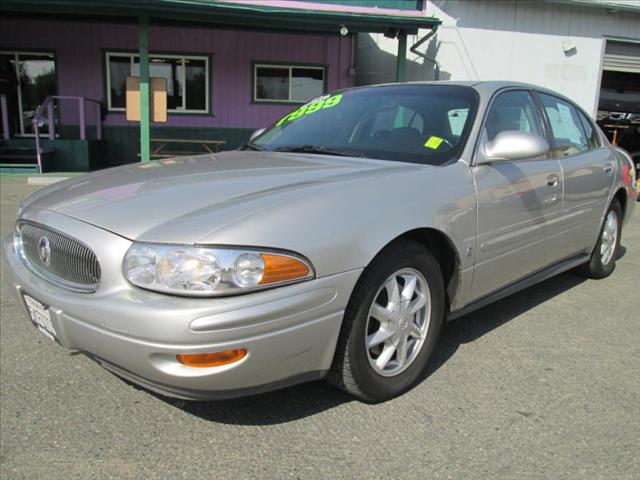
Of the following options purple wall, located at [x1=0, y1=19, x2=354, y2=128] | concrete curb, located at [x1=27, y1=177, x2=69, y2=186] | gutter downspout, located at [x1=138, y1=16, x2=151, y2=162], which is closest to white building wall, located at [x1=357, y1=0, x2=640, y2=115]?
purple wall, located at [x1=0, y1=19, x2=354, y2=128]

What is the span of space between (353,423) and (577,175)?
249cm

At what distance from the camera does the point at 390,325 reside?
8.71ft

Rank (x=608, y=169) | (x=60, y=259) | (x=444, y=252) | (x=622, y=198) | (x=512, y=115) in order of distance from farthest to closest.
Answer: (x=622, y=198), (x=608, y=169), (x=512, y=115), (x=444, y=252), (x=60, y=259)

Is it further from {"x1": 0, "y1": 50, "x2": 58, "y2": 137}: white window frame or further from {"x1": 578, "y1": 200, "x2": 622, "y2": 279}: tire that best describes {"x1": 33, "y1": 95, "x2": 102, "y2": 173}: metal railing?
{"x1": 578, "y1": 200, "x2": 622, "y2": 279}: tire

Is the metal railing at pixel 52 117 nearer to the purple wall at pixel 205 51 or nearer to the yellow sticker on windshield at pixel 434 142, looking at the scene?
the purple wall at pixel 205 51

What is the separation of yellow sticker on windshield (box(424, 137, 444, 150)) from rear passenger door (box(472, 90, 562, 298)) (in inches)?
8.7

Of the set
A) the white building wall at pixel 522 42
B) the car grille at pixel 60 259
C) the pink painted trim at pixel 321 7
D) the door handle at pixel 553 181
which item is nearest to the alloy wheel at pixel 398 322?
the car grille at pixel 60 259

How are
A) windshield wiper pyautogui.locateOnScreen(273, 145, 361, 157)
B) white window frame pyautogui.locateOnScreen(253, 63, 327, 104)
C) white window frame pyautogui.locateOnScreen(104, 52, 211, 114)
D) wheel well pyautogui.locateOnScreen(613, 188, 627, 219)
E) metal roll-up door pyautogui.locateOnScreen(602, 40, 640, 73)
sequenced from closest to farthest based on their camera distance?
windshield wiper pyautogui.locateOnScreen(273, 145, 361, 157)
wheel well pyautogui.locateOnScreen(613, 188, 627, 219)
white window frame pyautogui.locateOnScreen(104, 52, 211, 114)
white window frame pyautogui.locateOnScreen(253, 63, 327, 104)
metal roll-up door pyautogui.locateOnScreen(602, 40, 640, 73)

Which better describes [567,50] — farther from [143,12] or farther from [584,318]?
[584,318]

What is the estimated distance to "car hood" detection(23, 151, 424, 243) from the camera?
221 centimetres

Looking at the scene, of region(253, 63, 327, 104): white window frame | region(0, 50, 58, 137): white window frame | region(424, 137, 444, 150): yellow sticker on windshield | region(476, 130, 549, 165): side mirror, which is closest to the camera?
region(476, 130, 549, 165): side mirror

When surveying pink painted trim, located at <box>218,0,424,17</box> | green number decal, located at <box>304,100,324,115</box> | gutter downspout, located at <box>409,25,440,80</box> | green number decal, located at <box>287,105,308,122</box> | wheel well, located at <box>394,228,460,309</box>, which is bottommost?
wheel well, located at <box>394,228,460,309</box>

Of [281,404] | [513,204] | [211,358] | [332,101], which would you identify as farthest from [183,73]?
[211,358]

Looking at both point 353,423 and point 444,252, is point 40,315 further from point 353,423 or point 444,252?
point 444,252
